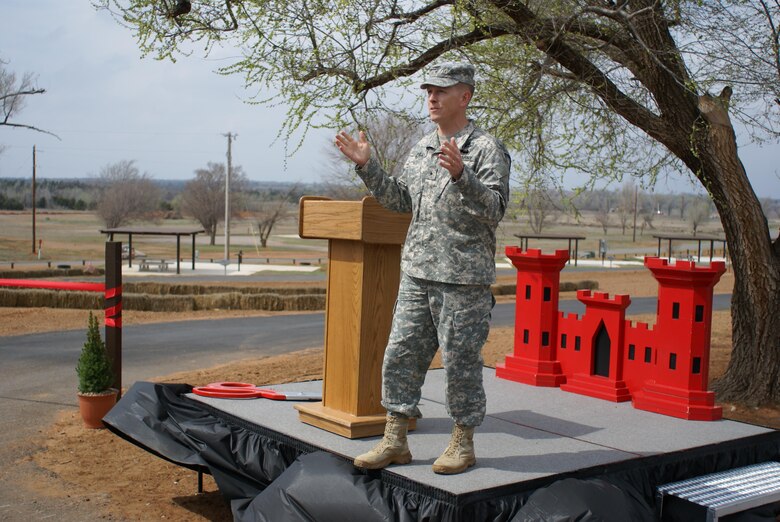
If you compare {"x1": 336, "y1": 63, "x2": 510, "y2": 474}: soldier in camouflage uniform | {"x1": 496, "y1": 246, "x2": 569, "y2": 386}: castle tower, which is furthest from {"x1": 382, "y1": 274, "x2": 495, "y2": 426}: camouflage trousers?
{"x1": 496, "y1": 246, "x2": 569, "y2": 386}: castle tower

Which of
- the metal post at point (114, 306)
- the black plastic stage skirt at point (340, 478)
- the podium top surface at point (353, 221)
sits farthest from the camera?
the metal post at point (114, 306)

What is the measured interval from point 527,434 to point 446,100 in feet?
6.94

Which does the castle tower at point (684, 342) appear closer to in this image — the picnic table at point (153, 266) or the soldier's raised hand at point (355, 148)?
the soldier's raised hand at point (355, 148)

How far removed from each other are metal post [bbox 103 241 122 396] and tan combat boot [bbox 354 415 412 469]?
394cm

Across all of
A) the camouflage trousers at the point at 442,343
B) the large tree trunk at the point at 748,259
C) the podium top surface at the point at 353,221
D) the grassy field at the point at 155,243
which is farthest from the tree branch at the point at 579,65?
the grassy field at the point at 155,243

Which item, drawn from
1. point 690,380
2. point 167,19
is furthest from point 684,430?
point 167,19

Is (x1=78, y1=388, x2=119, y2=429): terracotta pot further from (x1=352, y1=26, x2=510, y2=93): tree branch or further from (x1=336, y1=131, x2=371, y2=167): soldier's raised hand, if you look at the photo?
(x1=336, y1=131, x2=371, y2=167): soldier's raised hand

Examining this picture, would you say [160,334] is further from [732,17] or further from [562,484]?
[562,484]

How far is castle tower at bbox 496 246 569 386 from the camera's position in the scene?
685 cm

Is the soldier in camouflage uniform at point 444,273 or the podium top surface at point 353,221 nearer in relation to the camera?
the soldier in camouflage uniform at point 444,273

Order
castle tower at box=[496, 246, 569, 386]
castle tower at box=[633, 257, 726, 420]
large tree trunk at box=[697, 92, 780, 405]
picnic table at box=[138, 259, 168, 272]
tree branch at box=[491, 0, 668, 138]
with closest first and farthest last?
castle tower at box=[633, 257, 726, 420]
castle tower at box=[496, 246, 569, 386]
tree branch at box=[491, 0, 668, 138]
large tree trunk at box=[697, 92, 780, 405]
picnic table at box=[138, 259, 168, 272]

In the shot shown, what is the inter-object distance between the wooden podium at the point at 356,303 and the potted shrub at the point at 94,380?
2.94 meters

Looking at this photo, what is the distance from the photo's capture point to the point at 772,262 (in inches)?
332

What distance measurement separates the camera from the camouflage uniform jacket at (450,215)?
416 centimetres
